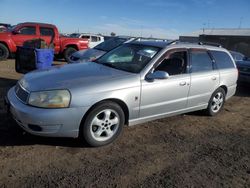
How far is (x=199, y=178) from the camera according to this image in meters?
3.61

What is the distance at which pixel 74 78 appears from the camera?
4.23m

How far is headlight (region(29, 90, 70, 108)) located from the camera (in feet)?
12.4

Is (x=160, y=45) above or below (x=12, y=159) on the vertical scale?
above

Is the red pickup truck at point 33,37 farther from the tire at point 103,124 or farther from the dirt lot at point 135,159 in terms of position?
the tire at point 103,124

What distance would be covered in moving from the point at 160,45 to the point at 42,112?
101 inches

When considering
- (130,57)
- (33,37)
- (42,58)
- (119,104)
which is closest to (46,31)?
(33,37)

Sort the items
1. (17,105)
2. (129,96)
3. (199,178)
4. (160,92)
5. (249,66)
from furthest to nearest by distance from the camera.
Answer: (249,66) → (160,92) → (129,96) → (17,105) → (199,178)

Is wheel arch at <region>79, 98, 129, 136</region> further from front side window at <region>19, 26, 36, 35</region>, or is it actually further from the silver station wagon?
front side window at <region>19, 26, 36, 35</region>

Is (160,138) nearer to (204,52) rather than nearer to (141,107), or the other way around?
(141,107)

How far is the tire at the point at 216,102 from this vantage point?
6142 mm

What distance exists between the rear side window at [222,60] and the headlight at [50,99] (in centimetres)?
362

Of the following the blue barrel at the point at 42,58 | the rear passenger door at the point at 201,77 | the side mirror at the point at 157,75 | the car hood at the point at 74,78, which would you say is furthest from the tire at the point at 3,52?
the side mirror at the point at 157,75

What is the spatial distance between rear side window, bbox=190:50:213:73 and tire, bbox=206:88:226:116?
63cm

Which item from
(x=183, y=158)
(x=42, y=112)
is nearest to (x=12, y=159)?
(x=42, y=112)
